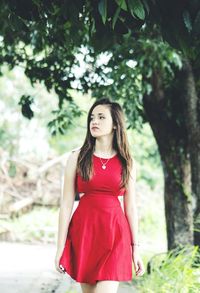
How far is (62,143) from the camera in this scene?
23719 millimetres

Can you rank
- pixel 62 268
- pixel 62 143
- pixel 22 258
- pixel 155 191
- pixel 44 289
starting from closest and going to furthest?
1. pixel 62 268
2. pixel 44 289
3. pixel 22 258
4. pixel 155 191
5. pixel 62 143

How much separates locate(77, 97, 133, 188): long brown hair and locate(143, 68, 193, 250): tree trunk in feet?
10.1

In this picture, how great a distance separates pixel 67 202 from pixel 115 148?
516mm

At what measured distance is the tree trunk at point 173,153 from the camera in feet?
20.8

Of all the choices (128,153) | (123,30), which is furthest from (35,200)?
(123,30)

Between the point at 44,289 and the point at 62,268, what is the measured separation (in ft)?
7.93

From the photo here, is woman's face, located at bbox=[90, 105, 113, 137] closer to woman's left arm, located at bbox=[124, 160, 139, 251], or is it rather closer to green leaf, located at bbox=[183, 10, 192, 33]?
woman's left arm, located at bbox=[124, 160, 139, 251]

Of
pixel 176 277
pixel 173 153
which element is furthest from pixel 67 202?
pixel 173 153

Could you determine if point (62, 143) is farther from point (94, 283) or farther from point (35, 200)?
point (94, 283)

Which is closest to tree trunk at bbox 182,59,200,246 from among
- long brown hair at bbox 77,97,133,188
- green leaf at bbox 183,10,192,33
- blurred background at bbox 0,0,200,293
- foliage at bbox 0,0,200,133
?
blurred background at bbox 0,0,200,293

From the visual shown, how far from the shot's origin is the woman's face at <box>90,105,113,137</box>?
10.8ft

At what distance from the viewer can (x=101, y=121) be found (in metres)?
3.31

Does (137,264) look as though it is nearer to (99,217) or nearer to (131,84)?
(99,217)

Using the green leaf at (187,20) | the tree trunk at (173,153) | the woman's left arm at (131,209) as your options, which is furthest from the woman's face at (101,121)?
the tree trunk at (173,153)
